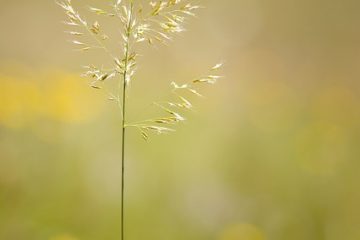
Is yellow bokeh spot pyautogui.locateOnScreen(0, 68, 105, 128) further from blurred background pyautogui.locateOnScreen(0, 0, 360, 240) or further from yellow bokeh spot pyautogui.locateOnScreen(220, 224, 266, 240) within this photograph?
yellow bokeh spot pyautogui.locateOnScreen(220, 224, 266, 240)

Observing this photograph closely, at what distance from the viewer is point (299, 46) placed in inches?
155

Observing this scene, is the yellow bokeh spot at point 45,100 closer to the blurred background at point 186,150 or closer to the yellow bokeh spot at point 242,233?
the blurred background at point 186,150

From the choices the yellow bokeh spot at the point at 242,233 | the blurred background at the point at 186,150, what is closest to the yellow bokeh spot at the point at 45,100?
the blurred background at the point at 186,150

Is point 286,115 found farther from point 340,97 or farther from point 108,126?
point 108,126

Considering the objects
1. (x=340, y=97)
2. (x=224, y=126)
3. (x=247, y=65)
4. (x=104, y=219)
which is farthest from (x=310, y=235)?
(x=247, y=65)

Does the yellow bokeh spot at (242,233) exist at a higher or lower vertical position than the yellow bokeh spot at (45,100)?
lower

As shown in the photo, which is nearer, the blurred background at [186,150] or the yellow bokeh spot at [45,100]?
the blurred background at [186,150]

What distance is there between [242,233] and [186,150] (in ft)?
2.30

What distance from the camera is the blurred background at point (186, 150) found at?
6.79 ft

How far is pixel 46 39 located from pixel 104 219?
6.22ft

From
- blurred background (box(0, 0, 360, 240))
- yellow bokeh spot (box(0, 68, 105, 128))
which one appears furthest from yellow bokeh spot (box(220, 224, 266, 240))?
yellow bokeh spot (box(0, 68, 105, 128))

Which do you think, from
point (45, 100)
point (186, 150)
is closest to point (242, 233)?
point (186, 150)

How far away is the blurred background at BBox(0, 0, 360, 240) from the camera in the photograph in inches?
81.4

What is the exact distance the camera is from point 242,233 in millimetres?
2016
